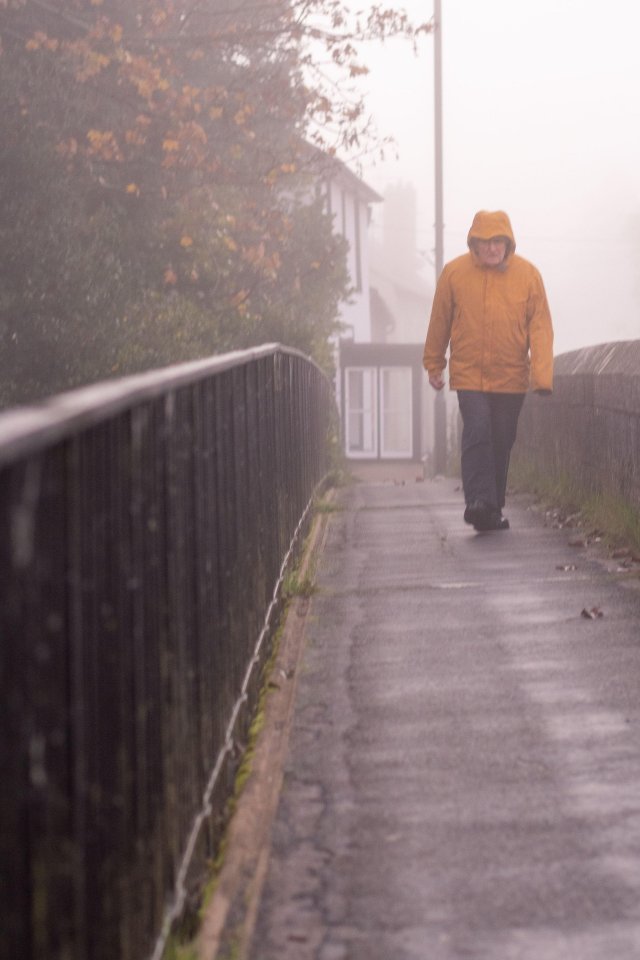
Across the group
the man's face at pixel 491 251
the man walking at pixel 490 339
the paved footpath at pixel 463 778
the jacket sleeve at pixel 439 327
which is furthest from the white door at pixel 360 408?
the paved footpath at pixel 463 778

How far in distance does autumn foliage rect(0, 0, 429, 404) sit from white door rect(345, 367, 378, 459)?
71.1 feet

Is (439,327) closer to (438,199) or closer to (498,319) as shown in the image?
(498,319)

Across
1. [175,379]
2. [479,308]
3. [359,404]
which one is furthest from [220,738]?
[359,404]

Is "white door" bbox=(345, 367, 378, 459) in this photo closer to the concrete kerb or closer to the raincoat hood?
the raincoat hood

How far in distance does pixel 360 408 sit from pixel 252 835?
39.5 metres

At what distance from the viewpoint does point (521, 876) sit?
3684 millimetres

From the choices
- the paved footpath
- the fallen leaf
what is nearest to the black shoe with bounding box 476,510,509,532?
the paved footpath

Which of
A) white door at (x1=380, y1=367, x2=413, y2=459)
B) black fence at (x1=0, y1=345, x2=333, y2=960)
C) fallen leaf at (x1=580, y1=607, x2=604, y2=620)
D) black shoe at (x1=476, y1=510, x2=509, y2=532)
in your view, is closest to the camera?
black fence at (x1=0, y1=345, x2=333, y2=960)

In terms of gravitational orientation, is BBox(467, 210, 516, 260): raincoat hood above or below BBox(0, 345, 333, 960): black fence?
above

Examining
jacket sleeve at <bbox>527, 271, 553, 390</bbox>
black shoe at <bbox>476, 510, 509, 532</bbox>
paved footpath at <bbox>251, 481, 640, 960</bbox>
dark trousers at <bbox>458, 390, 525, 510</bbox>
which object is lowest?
black shoe at <bbox>476, 510, 509, 532</bbox>

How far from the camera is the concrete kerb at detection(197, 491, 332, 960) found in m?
3.38

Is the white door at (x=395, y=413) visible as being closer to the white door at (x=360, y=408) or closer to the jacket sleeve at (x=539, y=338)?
the white door at (x=360, y=408)

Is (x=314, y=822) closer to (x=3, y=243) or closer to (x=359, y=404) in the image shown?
(x=3, y=243)

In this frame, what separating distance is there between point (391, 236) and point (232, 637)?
9781cm
